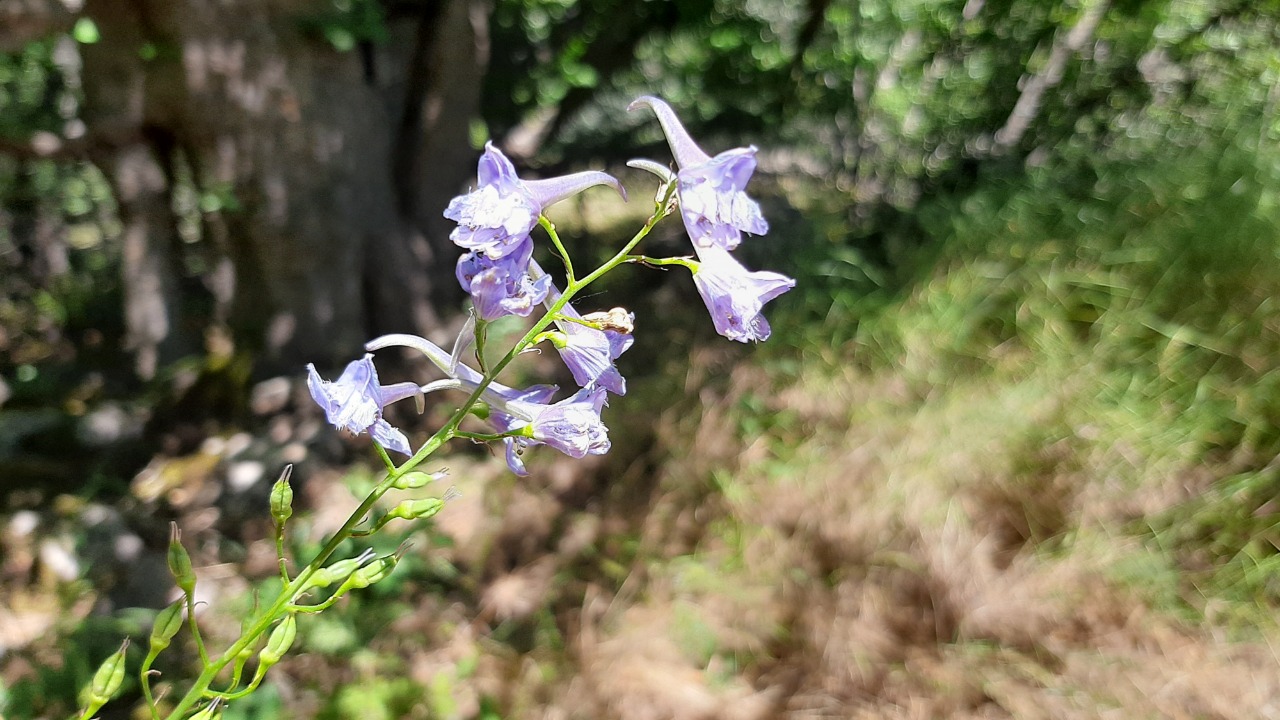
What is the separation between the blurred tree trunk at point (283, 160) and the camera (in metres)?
2.96

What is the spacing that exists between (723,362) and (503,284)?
2867 millimetres

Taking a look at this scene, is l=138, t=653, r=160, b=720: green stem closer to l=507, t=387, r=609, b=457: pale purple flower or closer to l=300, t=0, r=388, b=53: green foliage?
l=507, t=387, r=609, b=457: pale purple flower

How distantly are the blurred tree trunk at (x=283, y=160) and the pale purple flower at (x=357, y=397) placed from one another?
2.71 meters

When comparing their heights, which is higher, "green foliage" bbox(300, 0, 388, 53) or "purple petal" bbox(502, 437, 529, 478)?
"green foliage" bbox(300, 0, 388, 53)

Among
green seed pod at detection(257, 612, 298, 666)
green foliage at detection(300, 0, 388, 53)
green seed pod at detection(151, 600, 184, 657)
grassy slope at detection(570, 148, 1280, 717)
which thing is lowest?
grassy slope at detection(570, 148, 1280, 717)

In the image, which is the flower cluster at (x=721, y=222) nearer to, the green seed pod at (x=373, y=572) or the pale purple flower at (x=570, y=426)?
the pale purple flower at (x=570, y=426)

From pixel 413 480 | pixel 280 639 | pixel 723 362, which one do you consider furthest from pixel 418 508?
pixel 723 362

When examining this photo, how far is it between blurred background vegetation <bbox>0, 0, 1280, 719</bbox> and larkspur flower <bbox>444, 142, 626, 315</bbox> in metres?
1.83

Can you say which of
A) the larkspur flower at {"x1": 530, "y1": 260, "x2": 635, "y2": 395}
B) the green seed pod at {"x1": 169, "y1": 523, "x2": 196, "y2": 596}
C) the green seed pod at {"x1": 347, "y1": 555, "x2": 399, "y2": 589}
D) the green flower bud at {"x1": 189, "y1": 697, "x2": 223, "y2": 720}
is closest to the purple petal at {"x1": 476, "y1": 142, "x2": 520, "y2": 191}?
the larkspur flower at {"x1": 530, "y1": 260, "x2": 635, "y2": 395}

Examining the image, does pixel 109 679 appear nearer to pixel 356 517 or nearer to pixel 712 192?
pixel 356 517

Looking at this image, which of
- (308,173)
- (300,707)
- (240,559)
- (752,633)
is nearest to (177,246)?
(308,173)

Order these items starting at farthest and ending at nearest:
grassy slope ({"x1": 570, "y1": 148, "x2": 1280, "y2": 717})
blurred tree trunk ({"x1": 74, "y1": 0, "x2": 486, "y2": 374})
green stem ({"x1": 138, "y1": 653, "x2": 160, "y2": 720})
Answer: blurred tree trunk ({"x1": 74, "y1": 0, "x2": 486, "y2": 374}), grassy slope ({"x1": 570, "y1": 148, "x2": 1280, "y2": 717}), green stem ({"x1": 138, "y1": 653, "x2": 160, "y2": 720})

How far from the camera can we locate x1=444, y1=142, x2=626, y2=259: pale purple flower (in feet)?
2.94

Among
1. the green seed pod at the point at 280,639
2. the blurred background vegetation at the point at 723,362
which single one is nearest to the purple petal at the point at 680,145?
the green seed pod at the point at 280,639
